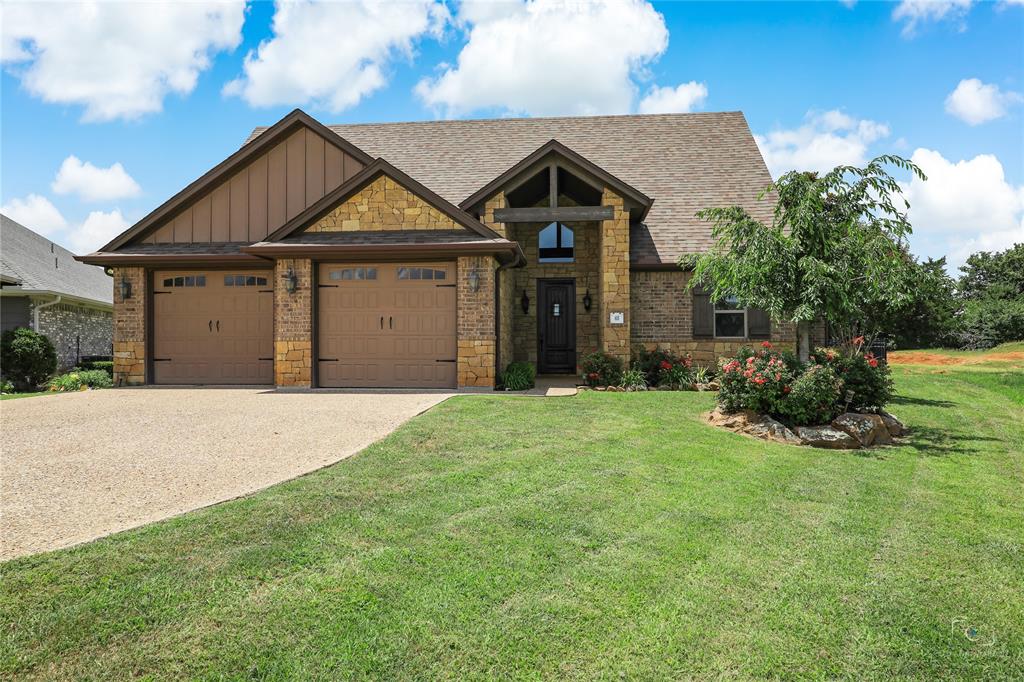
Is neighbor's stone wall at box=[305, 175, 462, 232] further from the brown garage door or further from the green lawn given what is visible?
the green lawn

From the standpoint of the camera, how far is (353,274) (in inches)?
503

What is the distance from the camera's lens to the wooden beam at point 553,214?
1365cm

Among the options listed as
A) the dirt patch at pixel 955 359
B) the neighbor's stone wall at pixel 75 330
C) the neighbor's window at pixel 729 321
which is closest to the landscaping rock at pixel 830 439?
the neighbor's window at pixel 729 321

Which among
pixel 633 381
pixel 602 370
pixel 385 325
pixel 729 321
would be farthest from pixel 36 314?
pixel 729 321

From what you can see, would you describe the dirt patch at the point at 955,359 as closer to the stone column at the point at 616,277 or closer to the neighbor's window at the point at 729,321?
the neighbor's window at the point at 729,321

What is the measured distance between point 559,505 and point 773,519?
1742mm

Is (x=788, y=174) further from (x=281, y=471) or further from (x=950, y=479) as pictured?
(x=281, y=471)

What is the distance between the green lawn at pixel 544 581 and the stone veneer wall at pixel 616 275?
25.9ft

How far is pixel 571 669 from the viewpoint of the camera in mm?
2973

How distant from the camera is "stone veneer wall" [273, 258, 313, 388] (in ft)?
41.4

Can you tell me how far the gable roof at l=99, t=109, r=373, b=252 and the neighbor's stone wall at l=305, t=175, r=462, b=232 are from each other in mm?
1566

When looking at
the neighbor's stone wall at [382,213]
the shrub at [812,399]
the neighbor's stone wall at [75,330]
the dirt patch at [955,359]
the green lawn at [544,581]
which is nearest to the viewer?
the green lawn at [544,581]

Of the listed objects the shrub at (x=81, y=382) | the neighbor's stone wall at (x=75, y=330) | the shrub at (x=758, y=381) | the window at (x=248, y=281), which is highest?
the window at (x=248, y=281)

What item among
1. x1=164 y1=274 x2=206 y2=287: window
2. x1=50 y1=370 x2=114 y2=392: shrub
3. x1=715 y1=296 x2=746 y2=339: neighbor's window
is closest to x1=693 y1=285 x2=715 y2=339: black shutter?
x1=715 y1=296 x2=746 y2=339: neighbor's window
